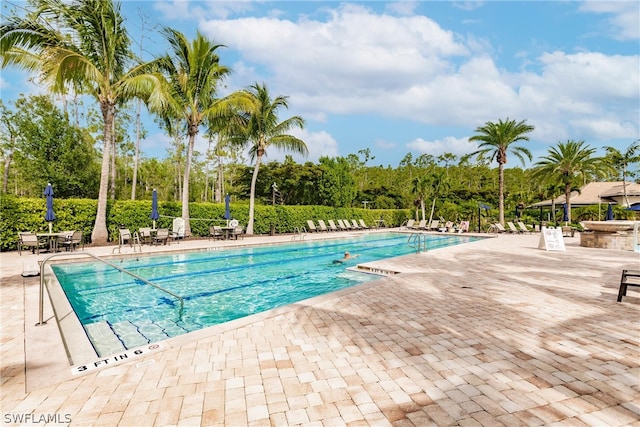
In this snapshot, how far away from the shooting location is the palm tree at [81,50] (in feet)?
36.8

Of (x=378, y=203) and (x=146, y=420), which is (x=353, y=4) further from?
(x=378, y=203)

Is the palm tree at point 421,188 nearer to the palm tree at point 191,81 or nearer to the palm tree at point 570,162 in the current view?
the palm tree at point 570,162

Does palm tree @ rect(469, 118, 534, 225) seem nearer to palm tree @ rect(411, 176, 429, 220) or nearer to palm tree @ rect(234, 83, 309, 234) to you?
palm tree @ rect(411, 176, 429, 220)

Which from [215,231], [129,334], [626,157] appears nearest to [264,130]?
[215,231]

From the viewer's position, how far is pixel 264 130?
Answer: 736 inches

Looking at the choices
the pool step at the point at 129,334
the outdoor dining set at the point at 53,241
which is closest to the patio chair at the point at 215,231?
the outdoor dining set at the point at 53,241

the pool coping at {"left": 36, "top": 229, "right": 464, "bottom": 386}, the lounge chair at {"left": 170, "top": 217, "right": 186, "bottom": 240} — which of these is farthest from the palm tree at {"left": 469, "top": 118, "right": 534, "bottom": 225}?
the pool coping at {"left": 36, "top": 229, "right": 464, "bottom": 386}

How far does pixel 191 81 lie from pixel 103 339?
1358 centimetres

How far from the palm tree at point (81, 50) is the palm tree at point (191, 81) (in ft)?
6.73

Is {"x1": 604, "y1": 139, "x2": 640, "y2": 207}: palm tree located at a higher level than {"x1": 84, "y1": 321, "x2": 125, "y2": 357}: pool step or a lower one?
higher

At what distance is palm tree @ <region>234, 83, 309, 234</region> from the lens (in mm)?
18219

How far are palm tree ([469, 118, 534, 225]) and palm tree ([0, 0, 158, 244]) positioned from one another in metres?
23.7

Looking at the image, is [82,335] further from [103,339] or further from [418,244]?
[418,244]

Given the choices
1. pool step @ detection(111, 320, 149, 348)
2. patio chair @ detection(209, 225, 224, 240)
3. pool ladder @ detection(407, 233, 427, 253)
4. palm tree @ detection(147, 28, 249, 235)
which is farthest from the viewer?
patio chair @ detection(209, 225, 224, 240)
